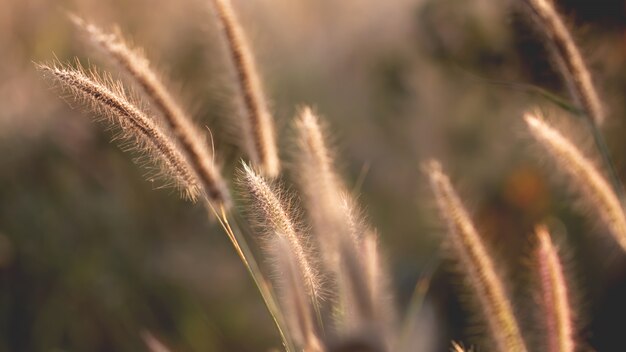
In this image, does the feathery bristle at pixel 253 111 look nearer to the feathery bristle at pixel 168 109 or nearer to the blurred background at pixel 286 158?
the feathery bristle at pixel 168 109

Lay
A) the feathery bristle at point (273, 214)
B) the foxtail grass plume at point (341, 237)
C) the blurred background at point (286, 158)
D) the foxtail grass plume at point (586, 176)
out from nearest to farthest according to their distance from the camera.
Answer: the feathery bristle at point (273, 214), the foxtail grass plume at point (341, 237), the foxtail grass plume at point (586, 176), the blurred background at point (286, 158)

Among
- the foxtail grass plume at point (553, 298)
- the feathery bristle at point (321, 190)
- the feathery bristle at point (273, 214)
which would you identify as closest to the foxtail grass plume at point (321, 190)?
the feathery bristle at point (321, 190)

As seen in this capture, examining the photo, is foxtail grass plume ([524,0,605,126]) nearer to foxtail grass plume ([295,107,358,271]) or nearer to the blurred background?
foxtail grass plume ([295,107,358,271])

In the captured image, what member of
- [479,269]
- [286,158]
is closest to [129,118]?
[479,269]

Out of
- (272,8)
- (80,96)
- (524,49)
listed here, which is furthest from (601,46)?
(80,96)

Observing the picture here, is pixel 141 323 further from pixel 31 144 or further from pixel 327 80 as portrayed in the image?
pixel 327 80

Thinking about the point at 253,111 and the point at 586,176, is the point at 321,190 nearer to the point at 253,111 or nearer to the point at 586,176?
the point at 253,111

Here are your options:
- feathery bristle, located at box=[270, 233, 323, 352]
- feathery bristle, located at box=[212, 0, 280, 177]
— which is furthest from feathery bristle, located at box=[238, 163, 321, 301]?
feathery bristle, located at box=[212, 0, 280, 177]
